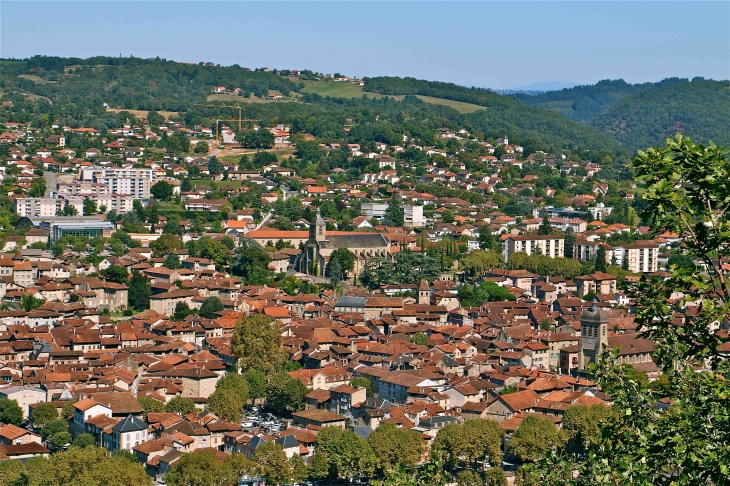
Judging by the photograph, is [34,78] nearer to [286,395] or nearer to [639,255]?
[639,255]

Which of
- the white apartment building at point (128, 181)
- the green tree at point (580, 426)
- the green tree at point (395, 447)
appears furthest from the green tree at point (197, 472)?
the white apartment building at point (128, 181)

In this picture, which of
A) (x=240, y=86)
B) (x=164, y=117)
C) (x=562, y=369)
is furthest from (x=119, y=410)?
(x=240, y=86)

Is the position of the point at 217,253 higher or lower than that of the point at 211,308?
higher

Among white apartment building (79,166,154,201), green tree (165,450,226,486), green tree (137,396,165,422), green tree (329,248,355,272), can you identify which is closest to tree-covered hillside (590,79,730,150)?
white apartment building (79,166,154,201)

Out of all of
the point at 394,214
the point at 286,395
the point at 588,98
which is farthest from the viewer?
the point at 588,98

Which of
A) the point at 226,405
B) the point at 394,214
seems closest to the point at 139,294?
the point at 226,405

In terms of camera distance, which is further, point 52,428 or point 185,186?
point 185,186

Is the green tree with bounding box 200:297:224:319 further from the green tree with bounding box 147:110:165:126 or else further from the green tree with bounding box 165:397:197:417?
the green tree with bounding box 147:110:165:126
